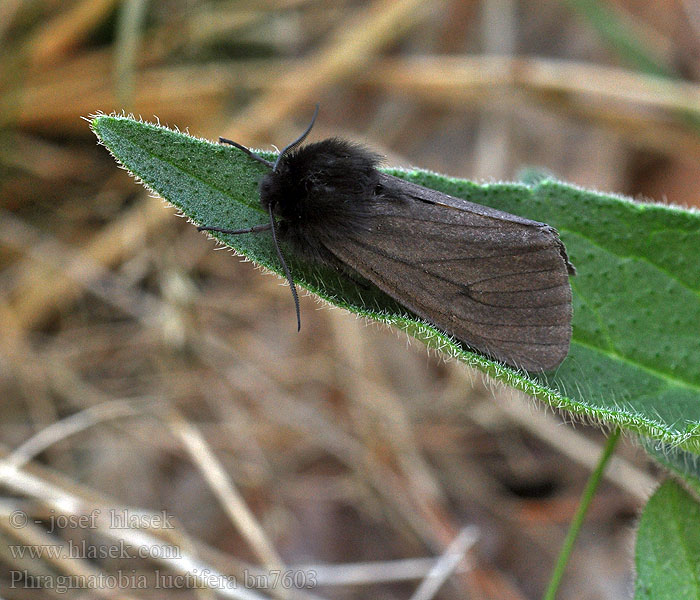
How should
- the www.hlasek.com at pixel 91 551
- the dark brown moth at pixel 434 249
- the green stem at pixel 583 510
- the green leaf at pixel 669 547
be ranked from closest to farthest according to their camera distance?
the green leaf at pixel 669 547
the dark brown moth at pixel 434 249
the green stem at pixel 583 510
the www.hlasek.com at pixel 91 551

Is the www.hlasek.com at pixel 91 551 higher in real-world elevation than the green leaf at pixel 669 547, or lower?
lower

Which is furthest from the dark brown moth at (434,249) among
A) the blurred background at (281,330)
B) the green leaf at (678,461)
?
the blurred background at (281,330)

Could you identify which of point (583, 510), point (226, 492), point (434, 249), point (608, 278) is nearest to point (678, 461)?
point (583, 510)

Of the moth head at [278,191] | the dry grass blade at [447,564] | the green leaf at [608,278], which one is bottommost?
the dry grass blade at [447,564]

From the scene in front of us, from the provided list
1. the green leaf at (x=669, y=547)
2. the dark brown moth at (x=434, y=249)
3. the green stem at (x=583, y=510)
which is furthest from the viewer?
the green stem at (x=583, y=510)

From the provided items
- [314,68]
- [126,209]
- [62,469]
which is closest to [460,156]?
[314,68]

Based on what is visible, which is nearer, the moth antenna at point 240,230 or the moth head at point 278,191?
the moth antenna at point 240,230

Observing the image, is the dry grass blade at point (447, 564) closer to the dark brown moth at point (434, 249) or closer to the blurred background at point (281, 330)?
the blurred background at point (281, 330)
